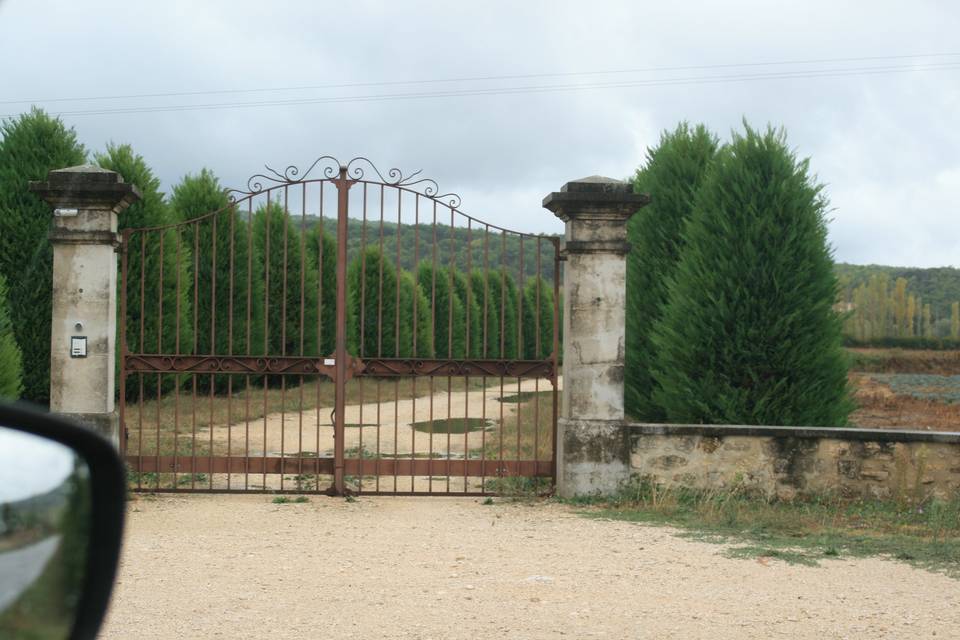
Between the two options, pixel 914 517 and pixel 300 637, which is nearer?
pixel 300 637

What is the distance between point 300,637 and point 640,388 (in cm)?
939

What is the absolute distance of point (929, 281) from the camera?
86.4 meters

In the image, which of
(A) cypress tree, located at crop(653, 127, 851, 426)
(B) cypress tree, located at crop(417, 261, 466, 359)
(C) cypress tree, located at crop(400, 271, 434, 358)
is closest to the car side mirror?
(A) cypress tree, located at crop(653, 127, 851, 426)

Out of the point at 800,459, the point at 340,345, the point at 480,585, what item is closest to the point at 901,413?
the point at 800,459

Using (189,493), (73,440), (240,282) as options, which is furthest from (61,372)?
(240,282)

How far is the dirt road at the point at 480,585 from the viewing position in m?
5.20

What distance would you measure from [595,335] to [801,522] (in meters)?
2.37

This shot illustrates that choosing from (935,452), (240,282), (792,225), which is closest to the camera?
(935,452)

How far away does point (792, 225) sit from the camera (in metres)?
10.7

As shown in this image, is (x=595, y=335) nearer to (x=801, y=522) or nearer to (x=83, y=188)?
(x=801, y=522)

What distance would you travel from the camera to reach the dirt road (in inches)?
205

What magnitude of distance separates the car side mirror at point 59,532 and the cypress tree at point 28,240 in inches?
573

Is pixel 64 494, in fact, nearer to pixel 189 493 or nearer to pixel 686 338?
pixel 189 493

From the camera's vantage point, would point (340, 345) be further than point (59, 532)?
Yes
